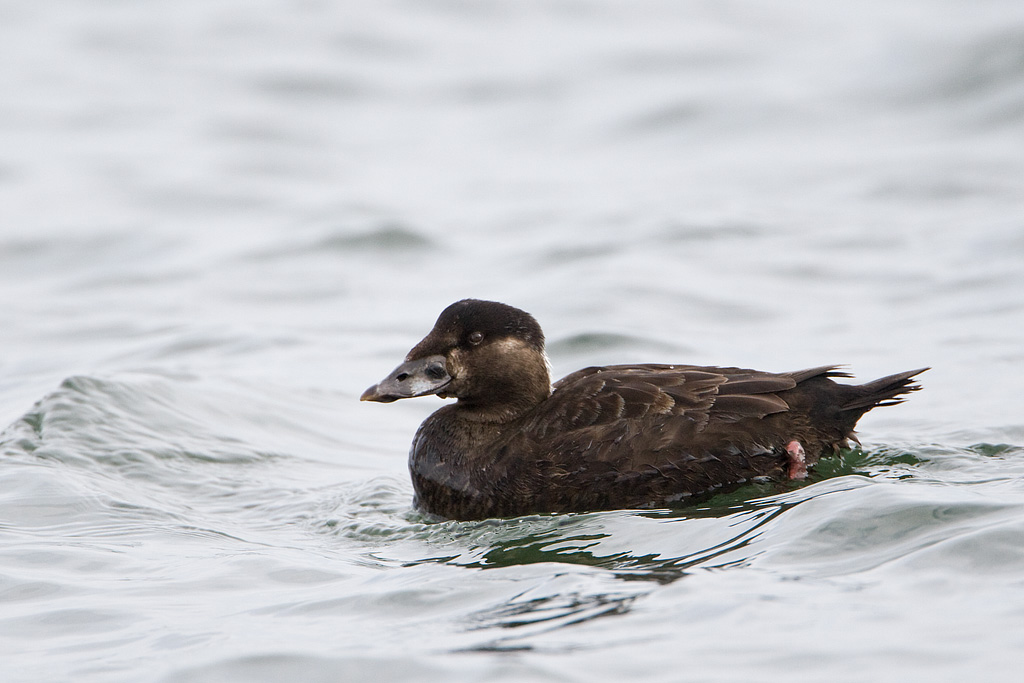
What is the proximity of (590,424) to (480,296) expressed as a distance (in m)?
5.46

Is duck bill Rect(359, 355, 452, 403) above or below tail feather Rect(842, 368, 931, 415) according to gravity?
above

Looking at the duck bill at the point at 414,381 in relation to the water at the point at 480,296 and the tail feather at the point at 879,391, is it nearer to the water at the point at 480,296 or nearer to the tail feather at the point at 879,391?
the water at the point at 480,296

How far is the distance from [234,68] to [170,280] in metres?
7.84

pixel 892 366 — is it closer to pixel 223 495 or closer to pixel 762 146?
pixel 223 495

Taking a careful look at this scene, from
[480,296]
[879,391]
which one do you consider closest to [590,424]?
[879,391]

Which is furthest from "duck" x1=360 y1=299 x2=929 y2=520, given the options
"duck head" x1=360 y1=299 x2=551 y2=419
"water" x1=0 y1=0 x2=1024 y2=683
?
"water" x1=0 y1=0 x2=1024 y2=683

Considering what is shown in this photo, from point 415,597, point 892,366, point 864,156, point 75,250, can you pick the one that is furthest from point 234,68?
point 415,597

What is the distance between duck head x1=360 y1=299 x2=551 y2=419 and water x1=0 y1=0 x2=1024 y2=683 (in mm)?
687

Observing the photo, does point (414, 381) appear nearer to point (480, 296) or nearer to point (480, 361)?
point (480, 361)

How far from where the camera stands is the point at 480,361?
634 cm

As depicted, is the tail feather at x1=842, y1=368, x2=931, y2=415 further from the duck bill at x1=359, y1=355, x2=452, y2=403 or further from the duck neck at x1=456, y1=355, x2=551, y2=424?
the duck bill at x1=359, y1=355, x2=452, y2=403

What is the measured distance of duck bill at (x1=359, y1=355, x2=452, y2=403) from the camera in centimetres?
622

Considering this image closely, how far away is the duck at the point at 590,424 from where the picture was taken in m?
5.84

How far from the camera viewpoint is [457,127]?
17.5 metres
